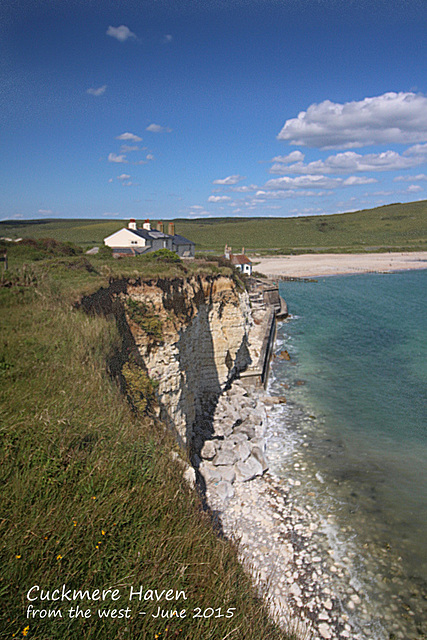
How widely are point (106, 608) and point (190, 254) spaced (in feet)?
166

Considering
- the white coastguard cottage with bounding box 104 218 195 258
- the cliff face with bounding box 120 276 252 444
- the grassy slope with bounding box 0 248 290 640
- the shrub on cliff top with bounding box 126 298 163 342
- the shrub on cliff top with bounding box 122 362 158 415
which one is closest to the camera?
the grassy slope with bounding box 0 248 290 640

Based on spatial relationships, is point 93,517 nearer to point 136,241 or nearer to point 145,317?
point 145,317

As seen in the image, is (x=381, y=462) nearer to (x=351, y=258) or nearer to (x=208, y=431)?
(x=208, y=431)

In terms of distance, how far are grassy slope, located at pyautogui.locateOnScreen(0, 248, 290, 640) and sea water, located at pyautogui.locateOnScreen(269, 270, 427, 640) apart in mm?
7980

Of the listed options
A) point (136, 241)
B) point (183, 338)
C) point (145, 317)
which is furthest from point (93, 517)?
point (136, 241)

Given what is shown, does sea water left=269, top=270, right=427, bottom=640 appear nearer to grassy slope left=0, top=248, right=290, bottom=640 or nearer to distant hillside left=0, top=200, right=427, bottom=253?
grassy slope left=0, top=248, right=290, bottom=640

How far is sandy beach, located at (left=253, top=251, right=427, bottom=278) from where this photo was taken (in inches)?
3762

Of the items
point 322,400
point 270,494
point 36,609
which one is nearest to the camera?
point 36,609

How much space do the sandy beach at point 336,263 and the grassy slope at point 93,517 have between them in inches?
3262

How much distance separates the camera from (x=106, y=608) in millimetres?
4246


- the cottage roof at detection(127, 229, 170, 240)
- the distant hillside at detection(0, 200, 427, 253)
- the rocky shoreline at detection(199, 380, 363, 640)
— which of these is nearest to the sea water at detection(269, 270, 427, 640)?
the rocky shoreline at detection(199, 380, 363, 640)

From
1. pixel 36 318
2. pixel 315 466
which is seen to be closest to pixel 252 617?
pixel 36 318

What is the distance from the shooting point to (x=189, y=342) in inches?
694

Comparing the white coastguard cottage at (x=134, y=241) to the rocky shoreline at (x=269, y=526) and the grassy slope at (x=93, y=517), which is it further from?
the grassy slope at (x=93, y=517)
